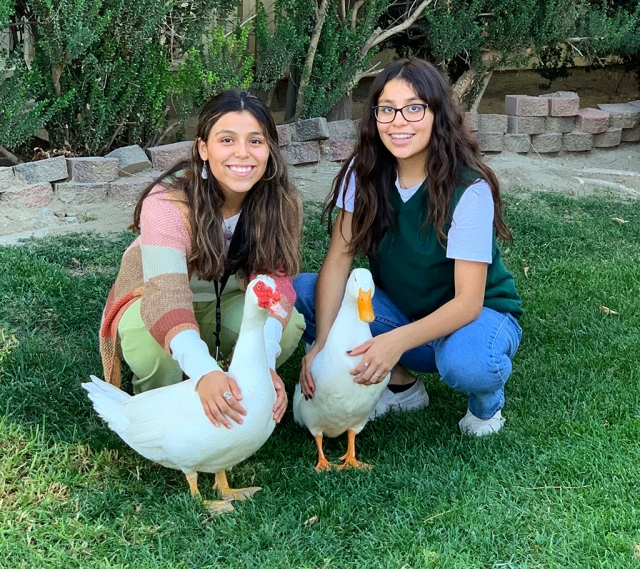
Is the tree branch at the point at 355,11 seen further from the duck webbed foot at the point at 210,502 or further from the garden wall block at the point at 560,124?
the duck webbed foot at the point at 210,502

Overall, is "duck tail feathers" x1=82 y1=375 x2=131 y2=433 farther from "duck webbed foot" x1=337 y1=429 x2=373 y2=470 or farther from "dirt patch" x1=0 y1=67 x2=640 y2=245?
"dirt patch" x1=0 y1=67 x2=640 y2=245

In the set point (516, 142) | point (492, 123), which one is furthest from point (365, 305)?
point (516, 142)

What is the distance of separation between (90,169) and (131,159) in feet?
0.95

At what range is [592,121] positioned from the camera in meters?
7.14

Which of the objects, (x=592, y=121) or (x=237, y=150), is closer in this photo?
(x=237, y=150)

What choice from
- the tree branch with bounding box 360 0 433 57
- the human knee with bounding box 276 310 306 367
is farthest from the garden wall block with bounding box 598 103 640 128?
the human knee with bounding box 276 310 306 367

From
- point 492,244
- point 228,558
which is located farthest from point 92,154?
point 228,558

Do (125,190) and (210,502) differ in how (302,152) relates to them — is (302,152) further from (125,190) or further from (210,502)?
(210,502)

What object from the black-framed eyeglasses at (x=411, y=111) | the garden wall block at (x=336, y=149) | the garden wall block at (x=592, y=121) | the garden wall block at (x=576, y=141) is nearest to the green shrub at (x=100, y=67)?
the garden wall block at (x=336, y=149)

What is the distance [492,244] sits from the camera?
270 cm

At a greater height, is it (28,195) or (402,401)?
(28,195)

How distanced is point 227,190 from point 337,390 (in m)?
0.74

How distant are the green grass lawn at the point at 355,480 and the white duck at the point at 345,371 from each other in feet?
0.59

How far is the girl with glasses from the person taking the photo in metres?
2.59
